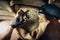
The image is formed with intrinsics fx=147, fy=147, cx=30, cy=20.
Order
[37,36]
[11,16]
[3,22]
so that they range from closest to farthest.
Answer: [37,36] < [3,22] < [11,16]

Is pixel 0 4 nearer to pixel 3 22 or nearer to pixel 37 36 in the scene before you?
pixel 3 22

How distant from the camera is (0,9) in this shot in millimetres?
1745

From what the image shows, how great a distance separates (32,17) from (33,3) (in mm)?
447

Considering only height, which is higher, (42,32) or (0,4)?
(0,4)

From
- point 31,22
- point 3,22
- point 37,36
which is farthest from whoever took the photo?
point 3,22

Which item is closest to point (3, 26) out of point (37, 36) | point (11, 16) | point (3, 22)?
point (3, 22)

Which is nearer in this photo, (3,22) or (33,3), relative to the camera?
(3,22)

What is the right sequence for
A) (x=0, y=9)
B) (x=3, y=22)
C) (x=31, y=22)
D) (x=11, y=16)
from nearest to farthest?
(x=31, y=22) < (x=3, y=22) < (x=11, y=16) < (x=0, y=9)

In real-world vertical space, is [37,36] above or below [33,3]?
below

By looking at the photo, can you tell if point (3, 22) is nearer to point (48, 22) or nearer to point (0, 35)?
point (0, 35)

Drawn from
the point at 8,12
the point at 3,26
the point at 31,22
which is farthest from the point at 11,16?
the point at 31,22

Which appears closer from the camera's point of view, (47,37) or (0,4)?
(47,37)

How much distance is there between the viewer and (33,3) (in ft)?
5.94

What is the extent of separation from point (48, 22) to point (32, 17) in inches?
6.4
